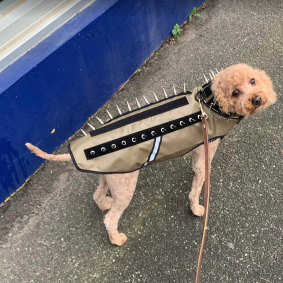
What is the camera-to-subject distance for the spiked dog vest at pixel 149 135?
1.99m

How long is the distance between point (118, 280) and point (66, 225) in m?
0.66

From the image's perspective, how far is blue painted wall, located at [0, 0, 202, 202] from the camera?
8.46ft

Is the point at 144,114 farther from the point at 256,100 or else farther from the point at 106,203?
the point at 106,203

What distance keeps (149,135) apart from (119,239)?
3.28ft

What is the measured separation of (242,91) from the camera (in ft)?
6.36

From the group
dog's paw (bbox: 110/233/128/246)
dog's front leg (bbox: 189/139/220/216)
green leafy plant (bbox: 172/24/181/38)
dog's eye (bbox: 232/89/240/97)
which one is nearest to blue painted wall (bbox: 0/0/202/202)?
green leafy plant (bbox: 172/24/181/38)

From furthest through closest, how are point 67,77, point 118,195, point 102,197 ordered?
point 67,77 < point 102,197 < point 118,195

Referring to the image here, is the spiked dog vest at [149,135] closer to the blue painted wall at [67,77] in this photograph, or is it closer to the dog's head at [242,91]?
the dog's head at [242,91]

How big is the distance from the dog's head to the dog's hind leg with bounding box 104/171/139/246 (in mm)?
789

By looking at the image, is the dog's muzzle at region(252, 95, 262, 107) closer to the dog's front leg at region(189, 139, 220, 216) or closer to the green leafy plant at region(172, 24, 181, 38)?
the dog's front leg at region(189, 139, 220, 216)

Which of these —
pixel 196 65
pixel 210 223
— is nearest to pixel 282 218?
pixel 210 223

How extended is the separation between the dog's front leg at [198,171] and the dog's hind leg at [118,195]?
1.64ft

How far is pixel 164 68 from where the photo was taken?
13.0 ft

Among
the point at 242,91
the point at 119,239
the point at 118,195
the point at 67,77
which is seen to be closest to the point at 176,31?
the point at 67,77
